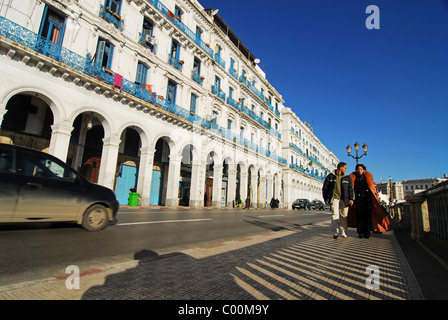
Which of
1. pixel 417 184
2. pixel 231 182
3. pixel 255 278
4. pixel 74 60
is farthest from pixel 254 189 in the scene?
pixel 417 184

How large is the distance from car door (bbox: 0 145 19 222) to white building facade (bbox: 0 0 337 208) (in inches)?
326

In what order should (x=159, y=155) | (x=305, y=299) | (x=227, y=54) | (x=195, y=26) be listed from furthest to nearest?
(x=227, y=54), (x=195, y=26), (x=159, y=155), (x=305, y=299)

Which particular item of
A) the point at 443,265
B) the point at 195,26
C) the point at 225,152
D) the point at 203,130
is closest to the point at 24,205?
the point at 443,265

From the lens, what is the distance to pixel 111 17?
14.8 m

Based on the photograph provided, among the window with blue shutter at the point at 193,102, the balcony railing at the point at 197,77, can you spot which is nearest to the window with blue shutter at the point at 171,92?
the window with blue shutter at the point at 193,102

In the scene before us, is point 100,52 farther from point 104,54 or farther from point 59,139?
point 59,139

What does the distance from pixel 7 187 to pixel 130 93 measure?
12285 mm

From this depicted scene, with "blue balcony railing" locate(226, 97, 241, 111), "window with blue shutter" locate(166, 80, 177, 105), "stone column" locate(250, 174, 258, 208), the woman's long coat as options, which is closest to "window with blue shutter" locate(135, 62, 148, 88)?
"window with blue shutter" locate(166, 80, 177, 105)

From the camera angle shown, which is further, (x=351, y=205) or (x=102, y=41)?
(x=102, y=41)

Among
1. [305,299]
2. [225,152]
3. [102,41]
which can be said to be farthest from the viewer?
[225,152]

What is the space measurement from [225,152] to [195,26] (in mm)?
12709

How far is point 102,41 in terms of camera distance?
47.6ft

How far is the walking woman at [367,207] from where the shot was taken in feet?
19.5

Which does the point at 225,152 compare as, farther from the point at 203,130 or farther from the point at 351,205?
the point at 351,205
